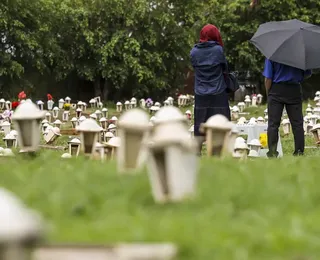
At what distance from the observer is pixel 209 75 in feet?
27.4

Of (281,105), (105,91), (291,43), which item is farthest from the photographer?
(105,91)

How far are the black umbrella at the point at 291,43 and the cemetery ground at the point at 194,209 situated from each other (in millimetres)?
4189

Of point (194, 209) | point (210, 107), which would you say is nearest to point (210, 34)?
point (210, 107)

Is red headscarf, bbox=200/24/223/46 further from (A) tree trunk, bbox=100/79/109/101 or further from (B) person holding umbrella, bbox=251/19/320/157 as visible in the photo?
(A) tree trunk, bbox=100/79/109/101

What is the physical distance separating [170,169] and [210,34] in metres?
5.20

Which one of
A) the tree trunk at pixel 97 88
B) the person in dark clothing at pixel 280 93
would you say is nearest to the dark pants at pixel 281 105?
the person in dark clothing at pixel 280 93

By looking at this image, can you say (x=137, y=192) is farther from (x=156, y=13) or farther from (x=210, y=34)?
(x=156, y=13)

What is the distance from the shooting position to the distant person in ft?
26.7

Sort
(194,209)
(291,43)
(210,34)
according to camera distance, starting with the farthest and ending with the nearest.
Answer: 1. (291,43)
2. (210,34)
3. (194,209)

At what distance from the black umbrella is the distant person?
0.61 m

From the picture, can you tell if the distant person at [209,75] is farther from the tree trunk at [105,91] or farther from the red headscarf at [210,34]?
the tree trunk at [105,91]

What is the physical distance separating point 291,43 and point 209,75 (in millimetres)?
1269

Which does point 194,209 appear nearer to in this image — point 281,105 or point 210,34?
point 210,34

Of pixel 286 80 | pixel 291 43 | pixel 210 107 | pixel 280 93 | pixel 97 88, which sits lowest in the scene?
pixel 97 88
